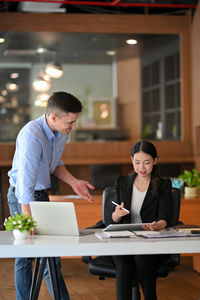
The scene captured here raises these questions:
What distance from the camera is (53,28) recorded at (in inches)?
311

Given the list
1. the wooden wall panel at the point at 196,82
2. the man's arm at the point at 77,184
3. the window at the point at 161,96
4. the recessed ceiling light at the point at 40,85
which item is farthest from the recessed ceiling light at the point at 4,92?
the man's arm at the point at 77,184

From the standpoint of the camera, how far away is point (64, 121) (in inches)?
124

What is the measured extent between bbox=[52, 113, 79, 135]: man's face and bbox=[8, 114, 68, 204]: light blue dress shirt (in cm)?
10

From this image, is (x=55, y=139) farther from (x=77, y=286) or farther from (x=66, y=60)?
(x=66, y=60)

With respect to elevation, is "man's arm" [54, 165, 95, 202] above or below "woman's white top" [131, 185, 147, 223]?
above

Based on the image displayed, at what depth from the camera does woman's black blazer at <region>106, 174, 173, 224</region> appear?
335 centimetres

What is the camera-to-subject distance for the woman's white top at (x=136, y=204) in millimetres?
3404

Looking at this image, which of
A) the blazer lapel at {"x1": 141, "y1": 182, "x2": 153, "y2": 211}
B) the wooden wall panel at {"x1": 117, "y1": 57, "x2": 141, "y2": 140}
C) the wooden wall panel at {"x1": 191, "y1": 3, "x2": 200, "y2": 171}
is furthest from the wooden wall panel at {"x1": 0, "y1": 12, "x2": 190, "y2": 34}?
the blazer lapel at {"x1": 141, "y1": 182, "x2": 153, "y2": 211}

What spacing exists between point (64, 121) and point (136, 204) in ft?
2.33

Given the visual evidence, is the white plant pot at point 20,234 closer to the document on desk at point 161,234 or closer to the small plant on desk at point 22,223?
the small plant on desk at point 22,223

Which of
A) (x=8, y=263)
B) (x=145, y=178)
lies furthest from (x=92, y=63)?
(x=145, y=178)

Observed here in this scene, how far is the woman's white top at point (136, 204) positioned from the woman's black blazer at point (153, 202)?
26 millimetres

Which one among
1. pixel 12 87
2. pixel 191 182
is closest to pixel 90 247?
pixel 191 182

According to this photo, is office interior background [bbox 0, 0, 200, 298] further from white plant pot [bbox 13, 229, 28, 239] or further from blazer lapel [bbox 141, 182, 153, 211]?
white plant pot [bbox 13, 229, 28, 239]
